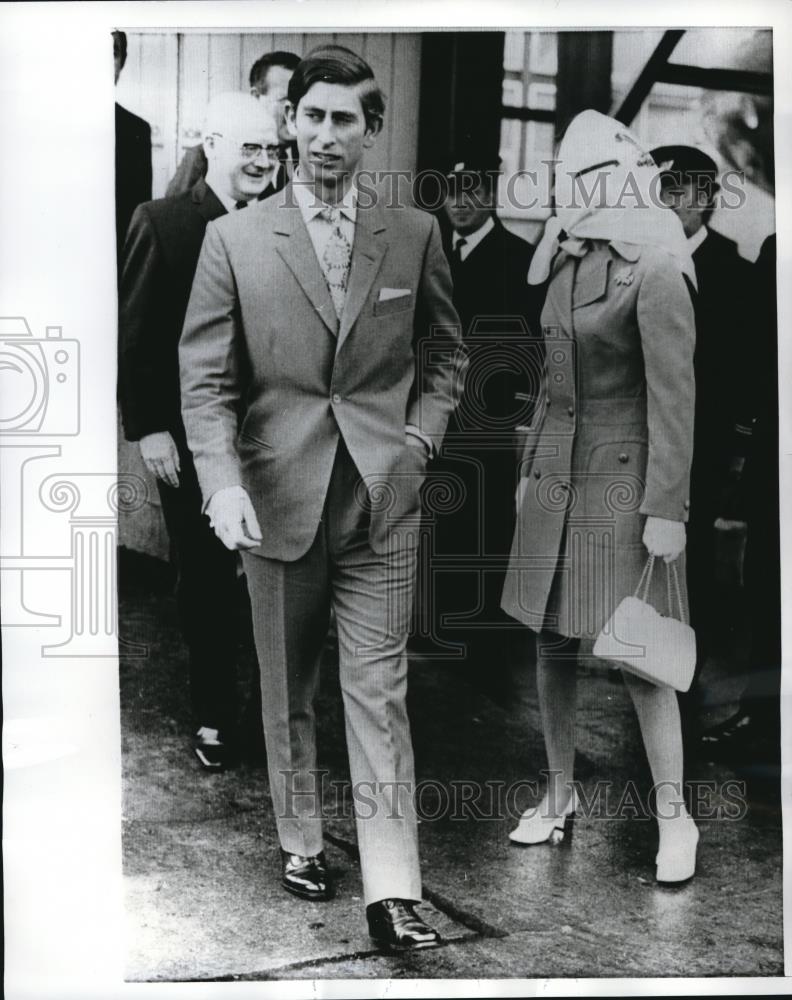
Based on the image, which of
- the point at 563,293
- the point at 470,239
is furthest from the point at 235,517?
the point at 563,293

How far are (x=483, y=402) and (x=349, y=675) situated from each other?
0.93 m

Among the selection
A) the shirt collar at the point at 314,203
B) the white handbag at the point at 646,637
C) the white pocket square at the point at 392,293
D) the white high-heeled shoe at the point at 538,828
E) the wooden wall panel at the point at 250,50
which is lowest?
the white high-heeled shoe at the point at 538,828

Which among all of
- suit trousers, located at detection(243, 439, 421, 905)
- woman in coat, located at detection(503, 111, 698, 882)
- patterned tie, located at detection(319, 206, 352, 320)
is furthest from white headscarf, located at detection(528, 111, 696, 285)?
suit trousers, located at detection(243, 439, 421, 905)

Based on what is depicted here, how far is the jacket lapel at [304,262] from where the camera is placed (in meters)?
3.66

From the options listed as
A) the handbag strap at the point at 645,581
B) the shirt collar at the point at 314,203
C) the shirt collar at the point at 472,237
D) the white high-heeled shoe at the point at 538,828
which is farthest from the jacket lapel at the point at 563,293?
the white high-heeled shoe at the point at 538,828

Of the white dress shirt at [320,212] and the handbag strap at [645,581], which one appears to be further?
the handbag strap at [645,581]

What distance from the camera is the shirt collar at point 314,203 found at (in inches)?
146

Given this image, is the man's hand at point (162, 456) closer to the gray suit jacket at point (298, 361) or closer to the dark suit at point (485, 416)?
the gray suit jacket at point (298, 361)

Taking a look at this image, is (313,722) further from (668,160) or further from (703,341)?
(668,160)

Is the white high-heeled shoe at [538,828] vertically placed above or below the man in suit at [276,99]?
below

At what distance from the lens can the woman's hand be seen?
379 cm

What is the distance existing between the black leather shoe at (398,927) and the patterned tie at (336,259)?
5.88 ft

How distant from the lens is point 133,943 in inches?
151

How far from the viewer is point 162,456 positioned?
3.80m
